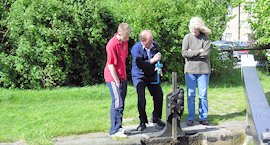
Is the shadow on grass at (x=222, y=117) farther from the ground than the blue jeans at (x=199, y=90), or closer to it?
closer to it

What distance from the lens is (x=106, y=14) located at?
11.2 meters

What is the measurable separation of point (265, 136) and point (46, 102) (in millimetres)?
7763

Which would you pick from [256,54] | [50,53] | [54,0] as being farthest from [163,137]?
[256,54]

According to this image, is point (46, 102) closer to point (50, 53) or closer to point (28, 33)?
point (50, 53)

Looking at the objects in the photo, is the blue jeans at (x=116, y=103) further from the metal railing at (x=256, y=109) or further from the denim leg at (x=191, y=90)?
the metal railing at (x=256, y=109)

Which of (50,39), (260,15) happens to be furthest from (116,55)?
(260,15)

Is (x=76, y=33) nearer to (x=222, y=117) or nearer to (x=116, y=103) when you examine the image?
(x=222, y=117)

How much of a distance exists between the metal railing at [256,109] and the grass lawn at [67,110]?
3717 millimetres

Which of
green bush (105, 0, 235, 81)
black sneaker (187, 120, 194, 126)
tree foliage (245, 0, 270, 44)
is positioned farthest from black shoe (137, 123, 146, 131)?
green bush (105, 0, 235, 81)

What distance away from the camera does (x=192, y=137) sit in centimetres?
595

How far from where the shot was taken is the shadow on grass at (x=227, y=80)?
11759 millimetres

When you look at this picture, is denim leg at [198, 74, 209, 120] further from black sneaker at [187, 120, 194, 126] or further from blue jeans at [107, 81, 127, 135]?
blue jeans at [107, 81, 127, 135]

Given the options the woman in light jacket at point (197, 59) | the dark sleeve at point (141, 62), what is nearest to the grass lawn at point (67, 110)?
the woman in light jacket at point (197, 59)

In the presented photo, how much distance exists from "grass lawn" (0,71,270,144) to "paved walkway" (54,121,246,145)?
28 cm
